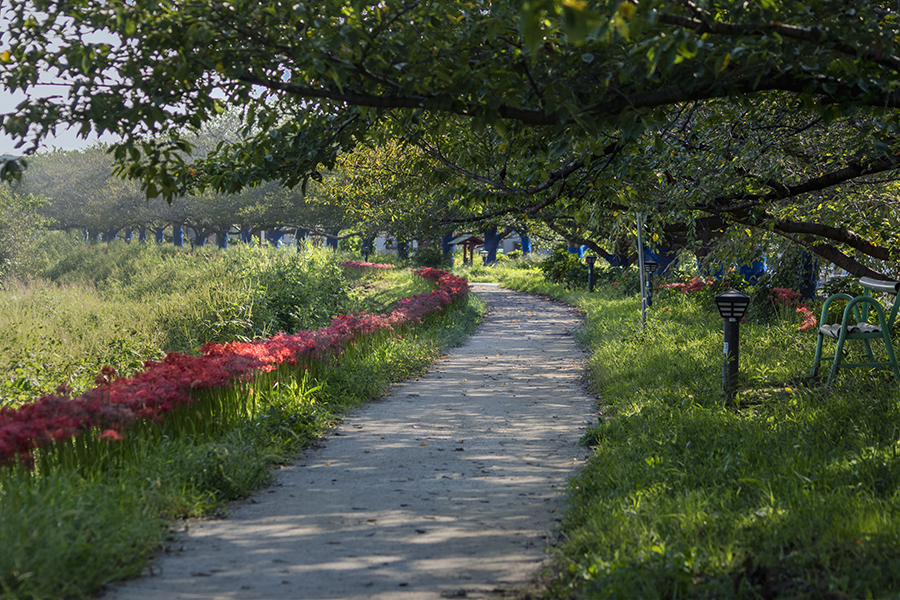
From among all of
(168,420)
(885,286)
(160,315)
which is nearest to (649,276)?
(885,286)

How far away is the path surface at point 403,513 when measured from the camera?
3.29 meters

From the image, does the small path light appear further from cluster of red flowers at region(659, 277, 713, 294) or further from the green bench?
cluster of red flowers at region(659, 277, 713, 294)

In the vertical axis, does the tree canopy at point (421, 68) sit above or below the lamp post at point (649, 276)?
above

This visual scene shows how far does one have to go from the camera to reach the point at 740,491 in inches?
159

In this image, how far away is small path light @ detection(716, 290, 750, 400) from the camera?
21.0ft

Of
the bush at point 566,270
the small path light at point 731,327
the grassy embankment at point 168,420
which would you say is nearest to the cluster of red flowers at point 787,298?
the small path light at point 731,327

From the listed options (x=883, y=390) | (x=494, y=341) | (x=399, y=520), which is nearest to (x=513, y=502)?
(x=399, y=520)

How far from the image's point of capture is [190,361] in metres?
6.01

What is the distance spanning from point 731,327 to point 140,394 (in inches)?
208

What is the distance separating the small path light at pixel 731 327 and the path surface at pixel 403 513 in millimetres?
1414

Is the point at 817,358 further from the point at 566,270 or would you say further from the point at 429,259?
the point at 429,259

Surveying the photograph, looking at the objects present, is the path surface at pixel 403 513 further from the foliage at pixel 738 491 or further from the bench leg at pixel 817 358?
the bench leg at pixel 817 358

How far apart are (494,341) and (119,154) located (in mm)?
9778

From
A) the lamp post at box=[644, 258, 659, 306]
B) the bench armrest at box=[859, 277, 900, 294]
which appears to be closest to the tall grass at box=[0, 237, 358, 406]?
the lamp post at box=[644, 258, 659, 306]
